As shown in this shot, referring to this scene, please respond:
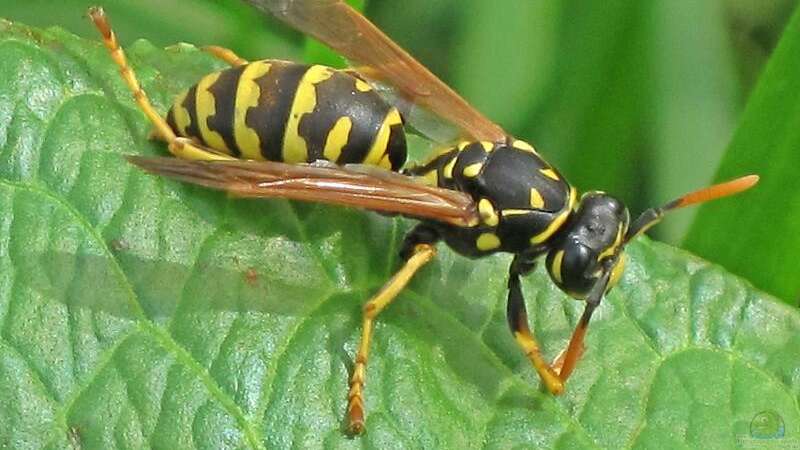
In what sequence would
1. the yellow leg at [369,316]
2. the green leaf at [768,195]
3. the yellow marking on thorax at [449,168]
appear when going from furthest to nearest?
the green leaf at [768,195] → the yellow marking on thorax at [449,168] → the yellow leg at [369,316]

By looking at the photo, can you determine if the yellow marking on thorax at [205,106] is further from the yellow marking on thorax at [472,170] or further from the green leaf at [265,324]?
the yellow marking on thorax at [472,170]

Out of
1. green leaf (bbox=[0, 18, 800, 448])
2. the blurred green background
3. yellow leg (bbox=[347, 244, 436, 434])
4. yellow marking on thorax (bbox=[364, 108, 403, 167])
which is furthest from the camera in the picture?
the blurred green background

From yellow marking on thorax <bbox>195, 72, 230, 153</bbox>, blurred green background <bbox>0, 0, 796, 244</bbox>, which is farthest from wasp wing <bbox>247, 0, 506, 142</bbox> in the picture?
blurred green background <bbox>0, 0, 796, 244</bbox>

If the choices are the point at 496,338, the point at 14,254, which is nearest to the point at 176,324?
the point at 14,254

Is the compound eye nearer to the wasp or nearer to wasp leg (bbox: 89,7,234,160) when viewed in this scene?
the wasp

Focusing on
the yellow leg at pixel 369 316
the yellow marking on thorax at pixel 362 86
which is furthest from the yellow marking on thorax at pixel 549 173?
the yellow marking on thorax at pixel 362 86

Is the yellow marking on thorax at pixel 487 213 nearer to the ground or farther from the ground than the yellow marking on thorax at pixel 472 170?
nearer to the ground

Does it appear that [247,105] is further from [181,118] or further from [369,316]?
[369,316]

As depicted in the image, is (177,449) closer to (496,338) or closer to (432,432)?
(432,432)
